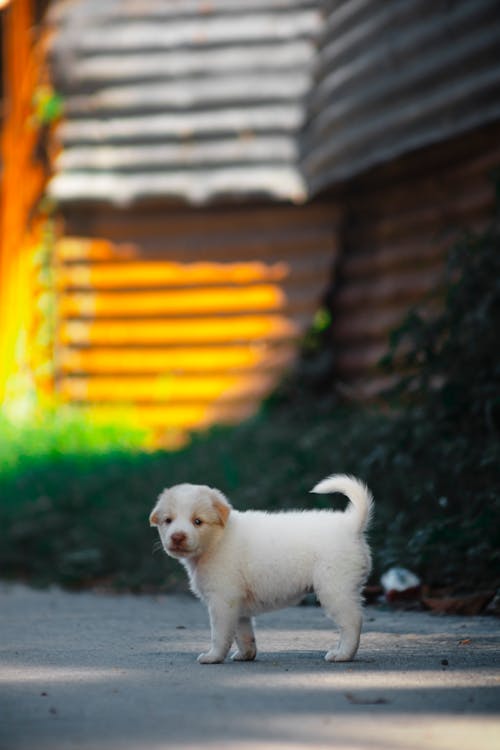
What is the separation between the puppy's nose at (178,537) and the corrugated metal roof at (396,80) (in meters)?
6.34

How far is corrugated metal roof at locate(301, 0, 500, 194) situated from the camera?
35.3 ft

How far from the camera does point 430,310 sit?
11742mm

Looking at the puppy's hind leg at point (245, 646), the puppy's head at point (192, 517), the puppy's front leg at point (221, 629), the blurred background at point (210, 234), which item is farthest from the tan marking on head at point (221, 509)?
the blurred background at point (210, 234)

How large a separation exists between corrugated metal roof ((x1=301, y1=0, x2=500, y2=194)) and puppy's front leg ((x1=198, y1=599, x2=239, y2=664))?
637 centimetres

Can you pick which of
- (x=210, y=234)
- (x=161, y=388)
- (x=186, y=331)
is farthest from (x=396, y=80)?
(x=161, y=388)

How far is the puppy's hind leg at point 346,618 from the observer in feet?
17.0

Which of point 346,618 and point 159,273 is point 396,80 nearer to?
point 159,273

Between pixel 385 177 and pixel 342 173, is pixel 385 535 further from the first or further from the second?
pixel 385 177

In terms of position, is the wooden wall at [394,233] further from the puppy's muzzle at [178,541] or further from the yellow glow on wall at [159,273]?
the puppy's muzzle at [178,541]

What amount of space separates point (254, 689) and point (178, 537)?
98cm

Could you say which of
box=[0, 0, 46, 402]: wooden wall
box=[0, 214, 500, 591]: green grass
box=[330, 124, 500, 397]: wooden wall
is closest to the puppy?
box=[0, 214, 500, 591]: green grass

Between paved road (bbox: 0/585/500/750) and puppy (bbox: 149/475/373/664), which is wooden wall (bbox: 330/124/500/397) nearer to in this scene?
paved road (bbox: 0/585/500/750)

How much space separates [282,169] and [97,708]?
36.1 ft

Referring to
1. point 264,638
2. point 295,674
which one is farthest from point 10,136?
point 295,674
